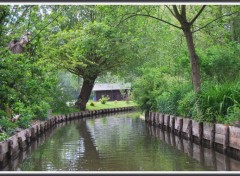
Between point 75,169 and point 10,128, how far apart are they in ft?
13.7

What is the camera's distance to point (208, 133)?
1254 cm

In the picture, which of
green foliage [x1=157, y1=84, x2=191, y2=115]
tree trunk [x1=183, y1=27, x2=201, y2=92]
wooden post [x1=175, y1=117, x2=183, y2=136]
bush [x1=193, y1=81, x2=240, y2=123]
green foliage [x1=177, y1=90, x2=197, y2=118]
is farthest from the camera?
green foliage [x1=157, y1=84, x2=191, y2=115]

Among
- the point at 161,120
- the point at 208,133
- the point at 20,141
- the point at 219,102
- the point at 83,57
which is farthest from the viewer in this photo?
the point at 83,57

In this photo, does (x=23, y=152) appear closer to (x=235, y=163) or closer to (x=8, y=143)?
(x=8, y=143)

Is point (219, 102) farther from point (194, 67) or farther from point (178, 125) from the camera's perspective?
point (178, 125)

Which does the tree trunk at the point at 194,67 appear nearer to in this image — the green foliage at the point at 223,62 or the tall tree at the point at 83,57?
the green foliage at the point at 223,62

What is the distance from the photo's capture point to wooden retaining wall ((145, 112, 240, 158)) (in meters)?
10.5

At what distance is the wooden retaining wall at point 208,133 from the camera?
10.5m

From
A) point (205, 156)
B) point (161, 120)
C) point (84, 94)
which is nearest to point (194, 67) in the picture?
point (205, 156)

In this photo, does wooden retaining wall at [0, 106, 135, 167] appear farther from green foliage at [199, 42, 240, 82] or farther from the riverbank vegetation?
green foliage at [199, 42, 240, 82]

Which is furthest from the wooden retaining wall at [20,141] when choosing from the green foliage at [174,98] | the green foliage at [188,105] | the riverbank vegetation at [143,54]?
the green foliage at [174,98]

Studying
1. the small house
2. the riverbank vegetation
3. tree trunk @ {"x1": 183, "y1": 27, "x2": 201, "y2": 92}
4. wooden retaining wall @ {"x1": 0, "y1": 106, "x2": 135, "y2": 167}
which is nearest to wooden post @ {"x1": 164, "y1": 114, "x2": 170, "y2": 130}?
the riverbank vegetation

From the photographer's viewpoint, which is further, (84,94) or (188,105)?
(84,94)

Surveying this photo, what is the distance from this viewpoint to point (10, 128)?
13.2 m
